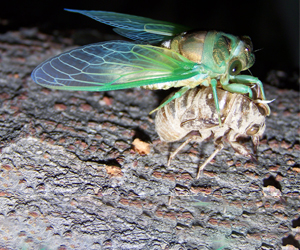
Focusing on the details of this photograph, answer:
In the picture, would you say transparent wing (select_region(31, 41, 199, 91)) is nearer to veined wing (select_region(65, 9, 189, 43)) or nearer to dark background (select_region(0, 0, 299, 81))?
veined wing (select_region(65, 9, 189, 43))

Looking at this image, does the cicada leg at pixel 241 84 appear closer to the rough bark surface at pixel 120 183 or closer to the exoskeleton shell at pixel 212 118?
the exoskeleton shell at pixel 212 118

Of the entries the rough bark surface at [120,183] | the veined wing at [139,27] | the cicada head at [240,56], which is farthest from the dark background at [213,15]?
the rough bark surface at [120,183]

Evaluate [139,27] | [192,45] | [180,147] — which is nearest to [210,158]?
[180,147]

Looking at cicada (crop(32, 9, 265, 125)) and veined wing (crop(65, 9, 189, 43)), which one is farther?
veined wing (crop(65, 9, 189, 43))

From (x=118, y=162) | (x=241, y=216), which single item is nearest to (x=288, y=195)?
(x=241, y=216)

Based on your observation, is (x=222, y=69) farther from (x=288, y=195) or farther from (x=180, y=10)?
(x=180, y=10)

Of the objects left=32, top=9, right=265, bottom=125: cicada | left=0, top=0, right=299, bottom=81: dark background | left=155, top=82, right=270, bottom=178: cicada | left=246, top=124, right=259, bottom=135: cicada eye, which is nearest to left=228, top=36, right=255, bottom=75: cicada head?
left=32, top=9, right=265, bottom=125: cicada
